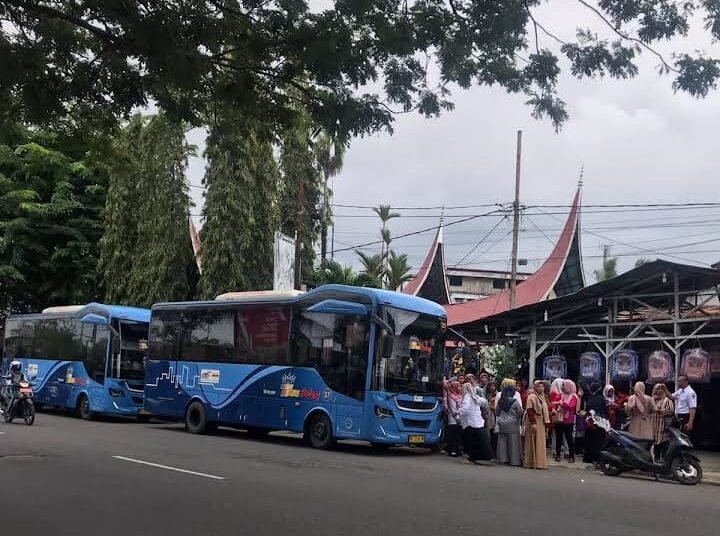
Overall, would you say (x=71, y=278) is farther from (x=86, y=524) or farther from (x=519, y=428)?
(x=86, y=524)

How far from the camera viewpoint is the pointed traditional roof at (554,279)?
1319 inches

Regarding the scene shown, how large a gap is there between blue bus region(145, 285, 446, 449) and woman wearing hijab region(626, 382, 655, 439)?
3716 mm

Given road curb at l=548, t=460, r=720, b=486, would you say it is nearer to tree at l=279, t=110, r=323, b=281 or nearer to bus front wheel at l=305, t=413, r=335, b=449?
bus front wheel at l=305, t=413, r=335, b=449

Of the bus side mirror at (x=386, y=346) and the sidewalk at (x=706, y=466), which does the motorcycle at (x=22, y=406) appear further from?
the sidewalk at (x=706, y=466)

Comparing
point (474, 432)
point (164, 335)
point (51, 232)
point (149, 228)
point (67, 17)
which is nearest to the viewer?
point (67, 17)

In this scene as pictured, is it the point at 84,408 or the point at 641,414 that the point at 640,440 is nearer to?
the point at 641,414

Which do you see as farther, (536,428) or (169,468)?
(536,428)

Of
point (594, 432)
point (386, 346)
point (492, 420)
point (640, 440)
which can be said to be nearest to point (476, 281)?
point (492, 420)

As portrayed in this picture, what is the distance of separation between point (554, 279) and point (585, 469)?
19128 millimetres

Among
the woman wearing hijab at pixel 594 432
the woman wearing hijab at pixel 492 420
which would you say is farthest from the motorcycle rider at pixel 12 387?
the woman wearing hijab at pixel 594 432

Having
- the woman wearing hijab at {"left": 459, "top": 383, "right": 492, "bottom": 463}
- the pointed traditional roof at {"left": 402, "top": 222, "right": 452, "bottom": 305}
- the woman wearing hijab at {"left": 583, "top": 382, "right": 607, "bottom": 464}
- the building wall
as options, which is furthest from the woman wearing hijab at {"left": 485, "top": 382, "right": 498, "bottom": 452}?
the building wall

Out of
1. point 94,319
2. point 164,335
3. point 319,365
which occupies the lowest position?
point 319,365

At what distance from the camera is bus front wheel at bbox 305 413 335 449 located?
54.0 ft

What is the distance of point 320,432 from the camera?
1672cm
